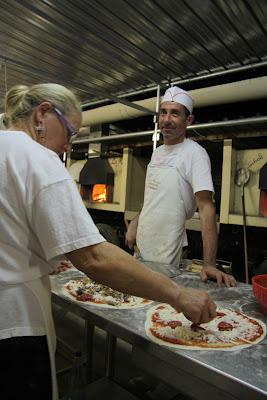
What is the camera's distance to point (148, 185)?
2146mm

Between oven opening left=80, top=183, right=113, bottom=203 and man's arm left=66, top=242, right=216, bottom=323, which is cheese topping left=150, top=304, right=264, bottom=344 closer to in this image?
man's arm left=66, top=242, right=216, bottom=323

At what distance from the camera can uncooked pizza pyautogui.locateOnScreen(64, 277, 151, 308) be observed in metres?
1.21

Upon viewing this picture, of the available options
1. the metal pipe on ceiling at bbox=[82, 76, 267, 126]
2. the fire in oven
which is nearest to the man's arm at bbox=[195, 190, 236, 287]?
the metal pipe on ceiling at bbox=[82, 76, 267, 126]

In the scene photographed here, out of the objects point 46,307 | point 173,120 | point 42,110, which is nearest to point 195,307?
point 46,307

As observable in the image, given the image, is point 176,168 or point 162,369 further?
point 176,168

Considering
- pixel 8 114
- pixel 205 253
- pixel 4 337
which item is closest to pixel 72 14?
pixel 8 114

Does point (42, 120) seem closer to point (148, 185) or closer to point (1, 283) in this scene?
point (1, 283)

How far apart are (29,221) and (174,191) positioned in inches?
49.7

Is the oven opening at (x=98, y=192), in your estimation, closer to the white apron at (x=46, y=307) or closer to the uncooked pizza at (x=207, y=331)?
the uncooked pizza at (x=207, y=331)

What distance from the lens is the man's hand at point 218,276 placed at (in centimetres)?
150

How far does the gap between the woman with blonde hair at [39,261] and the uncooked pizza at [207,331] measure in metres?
0.07

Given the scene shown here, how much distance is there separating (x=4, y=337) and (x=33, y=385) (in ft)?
0.55

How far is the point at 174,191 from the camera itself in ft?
6.44

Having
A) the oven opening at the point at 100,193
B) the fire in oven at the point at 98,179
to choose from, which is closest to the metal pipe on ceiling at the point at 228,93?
the fire in oven at the point at 98,179
